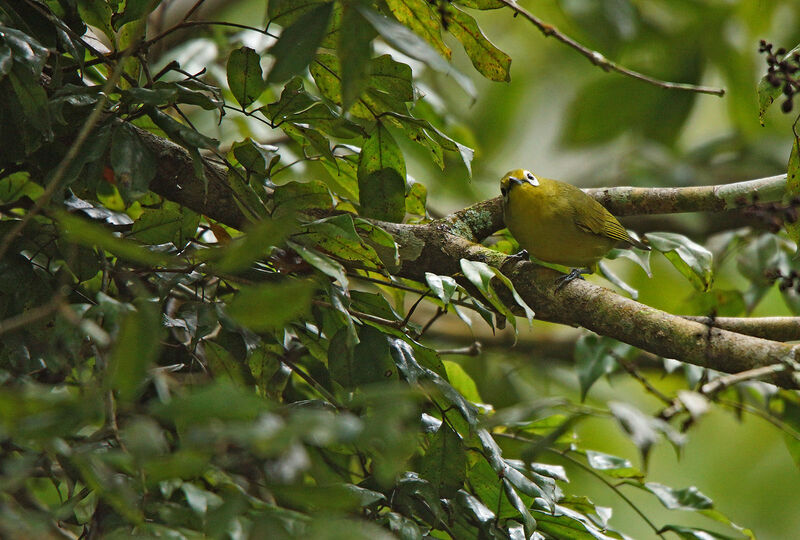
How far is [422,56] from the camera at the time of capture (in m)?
0.92

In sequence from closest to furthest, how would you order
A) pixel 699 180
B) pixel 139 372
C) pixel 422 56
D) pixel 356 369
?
pixel 139 372 → pixel 422 56 → pixel 356 369 → pixel 699 180

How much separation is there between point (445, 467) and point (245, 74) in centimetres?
83

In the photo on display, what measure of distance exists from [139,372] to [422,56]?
0.50 m

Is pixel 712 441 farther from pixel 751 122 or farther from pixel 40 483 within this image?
pixel 40 483

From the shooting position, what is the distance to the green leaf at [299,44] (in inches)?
37.6

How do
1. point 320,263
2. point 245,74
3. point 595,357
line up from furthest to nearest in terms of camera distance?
point 595,357 → point 245,74 → point 320,263

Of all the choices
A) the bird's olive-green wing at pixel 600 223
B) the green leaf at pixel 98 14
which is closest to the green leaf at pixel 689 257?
the bird's olive-green wing at pixel 600 223

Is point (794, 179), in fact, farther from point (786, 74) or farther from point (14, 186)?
point (14, 186)

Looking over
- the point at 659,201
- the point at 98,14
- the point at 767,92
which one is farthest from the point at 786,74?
the point at 98,14

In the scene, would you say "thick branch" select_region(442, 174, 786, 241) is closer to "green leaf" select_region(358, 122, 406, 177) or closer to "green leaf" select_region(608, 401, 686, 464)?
"green leaf" select_region(358, 122, 406, 177)

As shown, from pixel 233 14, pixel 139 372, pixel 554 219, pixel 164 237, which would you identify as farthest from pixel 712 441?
pixel 139 372

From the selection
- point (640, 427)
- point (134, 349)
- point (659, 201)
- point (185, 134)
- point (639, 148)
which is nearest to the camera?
point (134, 349)

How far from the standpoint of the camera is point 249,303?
73 cm

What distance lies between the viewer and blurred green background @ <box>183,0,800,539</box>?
327 centimetres
